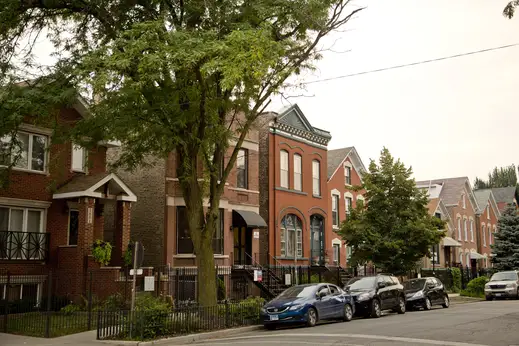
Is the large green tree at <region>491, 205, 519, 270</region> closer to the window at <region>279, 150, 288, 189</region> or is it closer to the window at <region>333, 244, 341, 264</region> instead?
the window at <region>333, 244, 341, 264</region>

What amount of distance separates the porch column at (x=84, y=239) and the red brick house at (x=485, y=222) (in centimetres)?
5046

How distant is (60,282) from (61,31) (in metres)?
9.95

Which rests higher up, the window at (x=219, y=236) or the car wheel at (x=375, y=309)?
the window at (x=219, y=236)

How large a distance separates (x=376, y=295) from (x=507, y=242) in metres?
30.1

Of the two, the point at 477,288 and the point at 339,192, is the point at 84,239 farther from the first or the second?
the point at 477,288

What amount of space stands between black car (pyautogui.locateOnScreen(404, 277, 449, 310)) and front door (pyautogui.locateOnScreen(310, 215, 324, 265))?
974 centimetres

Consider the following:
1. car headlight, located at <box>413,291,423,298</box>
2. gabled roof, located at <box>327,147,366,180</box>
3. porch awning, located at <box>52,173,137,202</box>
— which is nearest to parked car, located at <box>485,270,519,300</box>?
car headlight, located at <box>413,291,423,298</box>

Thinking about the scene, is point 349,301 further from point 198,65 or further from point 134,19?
point 134,19

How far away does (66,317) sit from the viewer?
66.2 feet

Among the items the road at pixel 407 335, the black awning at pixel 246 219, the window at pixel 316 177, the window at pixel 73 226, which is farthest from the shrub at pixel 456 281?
the window at pixel 73 226


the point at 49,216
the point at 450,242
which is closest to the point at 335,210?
the point at 450,242

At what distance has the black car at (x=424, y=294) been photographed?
86.8ft

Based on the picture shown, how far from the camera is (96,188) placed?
79.3ft

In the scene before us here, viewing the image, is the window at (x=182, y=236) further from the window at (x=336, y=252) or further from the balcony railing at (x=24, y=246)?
the window at (x=336, y=252)
